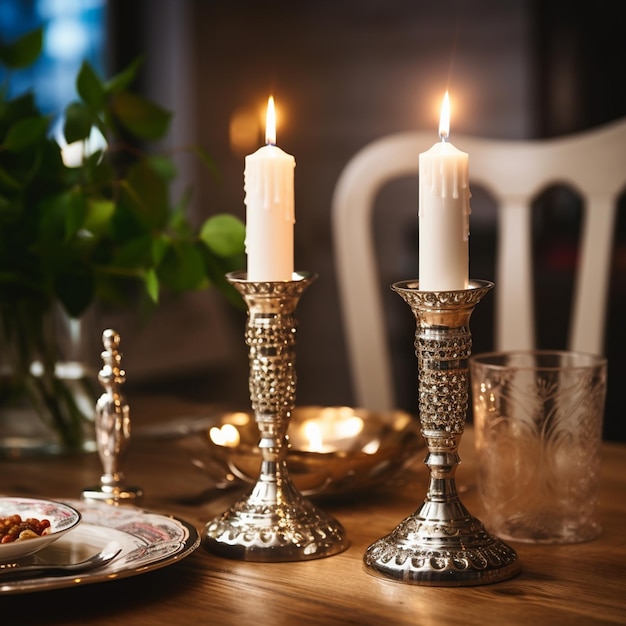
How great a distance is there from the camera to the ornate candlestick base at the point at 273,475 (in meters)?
0.68

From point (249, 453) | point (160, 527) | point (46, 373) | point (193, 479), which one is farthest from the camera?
point (46, 373)

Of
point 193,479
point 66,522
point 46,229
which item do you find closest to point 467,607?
point 66,522

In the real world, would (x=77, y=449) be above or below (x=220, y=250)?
below

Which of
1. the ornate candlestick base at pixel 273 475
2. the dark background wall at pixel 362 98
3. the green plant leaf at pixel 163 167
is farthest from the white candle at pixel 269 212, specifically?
the dark background wall at pixel 362 98

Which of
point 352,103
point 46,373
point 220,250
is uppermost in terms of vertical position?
point 352,103

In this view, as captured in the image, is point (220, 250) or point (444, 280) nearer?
point (444, 280)

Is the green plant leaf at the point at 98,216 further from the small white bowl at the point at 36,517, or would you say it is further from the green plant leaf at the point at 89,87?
the small white bowl at the point at 36,517

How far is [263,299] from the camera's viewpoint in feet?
2.27

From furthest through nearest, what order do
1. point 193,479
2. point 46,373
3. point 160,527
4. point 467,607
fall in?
1. point 46,373
2. point 193,479
3. point 160,527
4. point 467,607

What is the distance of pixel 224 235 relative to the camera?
950 mm

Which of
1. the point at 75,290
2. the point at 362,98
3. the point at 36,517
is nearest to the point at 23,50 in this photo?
the point at 75,290

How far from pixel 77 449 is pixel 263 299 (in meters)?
0.45

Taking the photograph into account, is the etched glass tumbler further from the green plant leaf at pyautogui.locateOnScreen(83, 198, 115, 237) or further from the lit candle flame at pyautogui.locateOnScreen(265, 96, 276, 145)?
the green plant leaf at pyautogui.locateOnScreen(83, 198, 115, 237)

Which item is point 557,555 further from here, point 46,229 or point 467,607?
point 46,229
